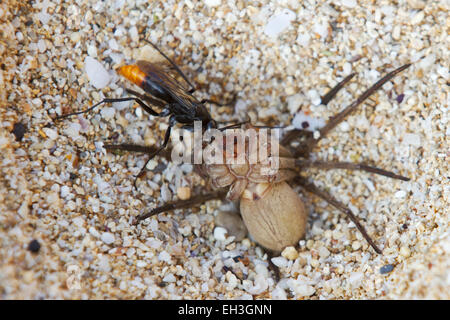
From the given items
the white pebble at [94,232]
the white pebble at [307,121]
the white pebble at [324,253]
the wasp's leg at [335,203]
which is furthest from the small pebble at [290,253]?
the white pebble at [94,232]

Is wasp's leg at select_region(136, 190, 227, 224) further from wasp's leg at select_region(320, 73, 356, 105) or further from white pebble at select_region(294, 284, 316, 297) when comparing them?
wasp's leg at select_region(320, 73, 356, 105)

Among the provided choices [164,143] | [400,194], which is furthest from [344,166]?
[164,143]

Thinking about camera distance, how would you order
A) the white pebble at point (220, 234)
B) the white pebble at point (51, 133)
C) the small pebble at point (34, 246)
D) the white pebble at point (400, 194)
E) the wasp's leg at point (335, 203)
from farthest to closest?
1. the white pebble at point (220, 234)
2. the white pebble at point (400, 194)
3. the wasp's leg at point (335, 203)
4. the white pebble at point (51, 133)
5. the small pebble at point (34, 246)

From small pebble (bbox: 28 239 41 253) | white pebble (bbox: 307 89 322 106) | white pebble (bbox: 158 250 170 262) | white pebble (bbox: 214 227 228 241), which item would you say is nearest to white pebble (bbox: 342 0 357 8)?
white pebble (bbox: 307 89 322 106)

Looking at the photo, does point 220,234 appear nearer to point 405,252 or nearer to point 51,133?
point 405,252

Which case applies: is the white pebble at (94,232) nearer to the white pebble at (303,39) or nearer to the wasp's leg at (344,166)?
the wasp's leg at (344,166)
